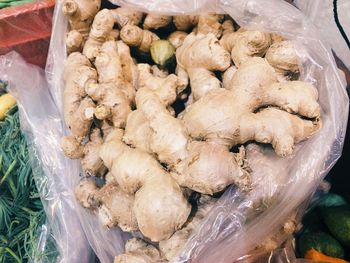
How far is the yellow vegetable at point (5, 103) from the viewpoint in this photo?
5.09ft

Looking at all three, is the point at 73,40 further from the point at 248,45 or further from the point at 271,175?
the point at 271,175

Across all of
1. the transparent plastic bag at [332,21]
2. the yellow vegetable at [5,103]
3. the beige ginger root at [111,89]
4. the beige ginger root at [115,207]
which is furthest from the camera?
the yellow vegetable at [5,103]

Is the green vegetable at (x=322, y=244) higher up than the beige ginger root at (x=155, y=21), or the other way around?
the beige ginger root at (x=155, y=21)

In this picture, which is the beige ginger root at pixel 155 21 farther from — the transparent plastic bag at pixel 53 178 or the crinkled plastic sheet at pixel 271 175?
the transparent plastic bag at pixel 53 178

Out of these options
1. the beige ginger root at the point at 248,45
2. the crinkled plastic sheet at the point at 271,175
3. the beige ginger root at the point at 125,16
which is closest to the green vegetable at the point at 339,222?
the crinkled plastic sheet at the point at 271,175

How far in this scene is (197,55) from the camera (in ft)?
3.84

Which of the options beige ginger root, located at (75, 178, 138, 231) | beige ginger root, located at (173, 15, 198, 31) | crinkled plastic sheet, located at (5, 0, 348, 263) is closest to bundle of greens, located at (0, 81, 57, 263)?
crinkled plastic sheet, located at (5, 0, 348, 263)

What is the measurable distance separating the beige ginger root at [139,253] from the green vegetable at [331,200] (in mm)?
633

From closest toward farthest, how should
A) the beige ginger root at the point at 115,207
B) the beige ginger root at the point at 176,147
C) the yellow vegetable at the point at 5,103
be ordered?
1. the beige ginger root at the point at 176,147
2. the beige ginger root at the point at 115,207
3. the yellow vegetable at the point at 5,103

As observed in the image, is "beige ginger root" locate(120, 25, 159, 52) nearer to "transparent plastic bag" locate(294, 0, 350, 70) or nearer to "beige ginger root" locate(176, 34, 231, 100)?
"beige ginger root" locate(176, 34, 231, 100)

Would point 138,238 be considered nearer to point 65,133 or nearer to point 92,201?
point 92,201

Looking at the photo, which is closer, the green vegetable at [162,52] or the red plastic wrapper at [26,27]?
the green vegetable at [162,52]

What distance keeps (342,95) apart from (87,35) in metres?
0.84

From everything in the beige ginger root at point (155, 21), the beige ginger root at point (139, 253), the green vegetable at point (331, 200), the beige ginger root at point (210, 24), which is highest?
the beige ginger root at point (210, 24)
